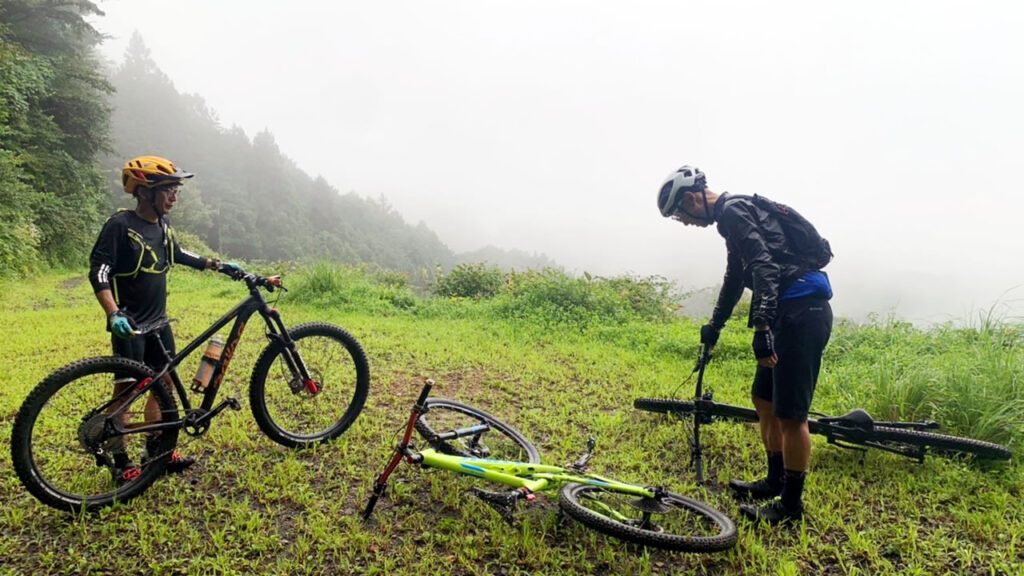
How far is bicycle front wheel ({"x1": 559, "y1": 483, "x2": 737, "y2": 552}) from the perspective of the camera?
2869mm

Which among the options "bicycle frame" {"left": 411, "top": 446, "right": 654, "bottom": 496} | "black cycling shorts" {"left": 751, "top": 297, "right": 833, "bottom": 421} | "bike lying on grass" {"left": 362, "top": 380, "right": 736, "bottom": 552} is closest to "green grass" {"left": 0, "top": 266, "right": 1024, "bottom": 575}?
"bike lying on grass" {"left": 362, "top": 380, "right": 736, "bottom": 552}

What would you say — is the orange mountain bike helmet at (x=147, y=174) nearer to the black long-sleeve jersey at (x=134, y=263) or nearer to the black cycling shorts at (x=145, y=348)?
the black long-sleeve jersey at (x=134, y=263)

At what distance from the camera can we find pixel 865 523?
136 inches

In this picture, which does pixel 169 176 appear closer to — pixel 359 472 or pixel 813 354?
pixel 359 472

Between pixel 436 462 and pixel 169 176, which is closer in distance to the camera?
pixel 436 462

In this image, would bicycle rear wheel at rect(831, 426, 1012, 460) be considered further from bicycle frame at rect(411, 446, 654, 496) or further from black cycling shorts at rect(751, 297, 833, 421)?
bicycle frame at rect(411, 446, 654, 496)

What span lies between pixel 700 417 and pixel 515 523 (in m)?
2.22

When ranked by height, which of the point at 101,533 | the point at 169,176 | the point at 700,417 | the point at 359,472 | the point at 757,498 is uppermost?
the point at 169,176

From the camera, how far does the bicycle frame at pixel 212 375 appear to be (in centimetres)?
334

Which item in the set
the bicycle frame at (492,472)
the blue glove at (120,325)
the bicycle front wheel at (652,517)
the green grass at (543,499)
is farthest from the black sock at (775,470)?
the blue glove at (120,325)

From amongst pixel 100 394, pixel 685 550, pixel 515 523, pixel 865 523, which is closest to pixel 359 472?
pixel 515 523

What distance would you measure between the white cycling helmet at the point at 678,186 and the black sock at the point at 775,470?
2.10 meters

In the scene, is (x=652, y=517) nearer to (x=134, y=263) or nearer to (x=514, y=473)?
(x=514, y=473)

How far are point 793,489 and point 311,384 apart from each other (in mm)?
3819
